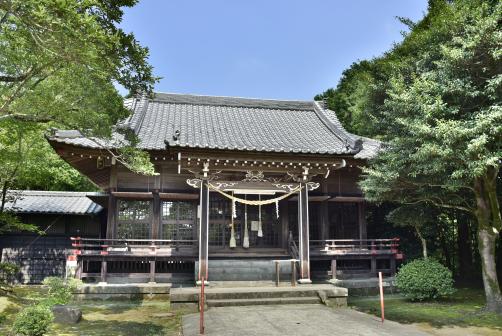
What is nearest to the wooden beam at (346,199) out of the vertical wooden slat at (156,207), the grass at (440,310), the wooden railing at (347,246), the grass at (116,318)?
the wooden railing at (347,246)

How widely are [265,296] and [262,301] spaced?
285 mm

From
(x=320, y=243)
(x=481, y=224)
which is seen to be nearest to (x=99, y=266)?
(x=320, y=243)

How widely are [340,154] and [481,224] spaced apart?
443 cm

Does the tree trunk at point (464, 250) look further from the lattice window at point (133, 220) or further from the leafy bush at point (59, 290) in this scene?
the leafy bush at point (59, 290)

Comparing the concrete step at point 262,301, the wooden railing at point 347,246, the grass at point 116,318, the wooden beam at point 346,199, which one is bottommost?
the grass at point 116,318

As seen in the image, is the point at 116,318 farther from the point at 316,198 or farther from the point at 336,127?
the point at 336,127

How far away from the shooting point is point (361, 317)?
912 cm

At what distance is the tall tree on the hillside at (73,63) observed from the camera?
496cm

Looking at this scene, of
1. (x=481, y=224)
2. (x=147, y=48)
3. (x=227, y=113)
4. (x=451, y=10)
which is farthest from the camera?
(x=227, y=113)

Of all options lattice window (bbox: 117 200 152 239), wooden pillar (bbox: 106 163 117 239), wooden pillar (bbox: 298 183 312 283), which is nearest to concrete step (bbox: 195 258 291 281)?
wooden pillar (bbox: 298 183 312 283)

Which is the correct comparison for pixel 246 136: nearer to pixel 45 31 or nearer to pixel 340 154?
pixel 340 154

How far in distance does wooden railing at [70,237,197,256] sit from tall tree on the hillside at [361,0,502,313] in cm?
683

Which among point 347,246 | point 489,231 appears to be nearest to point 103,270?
point 347,246

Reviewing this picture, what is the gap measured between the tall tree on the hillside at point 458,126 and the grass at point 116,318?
677 cm
